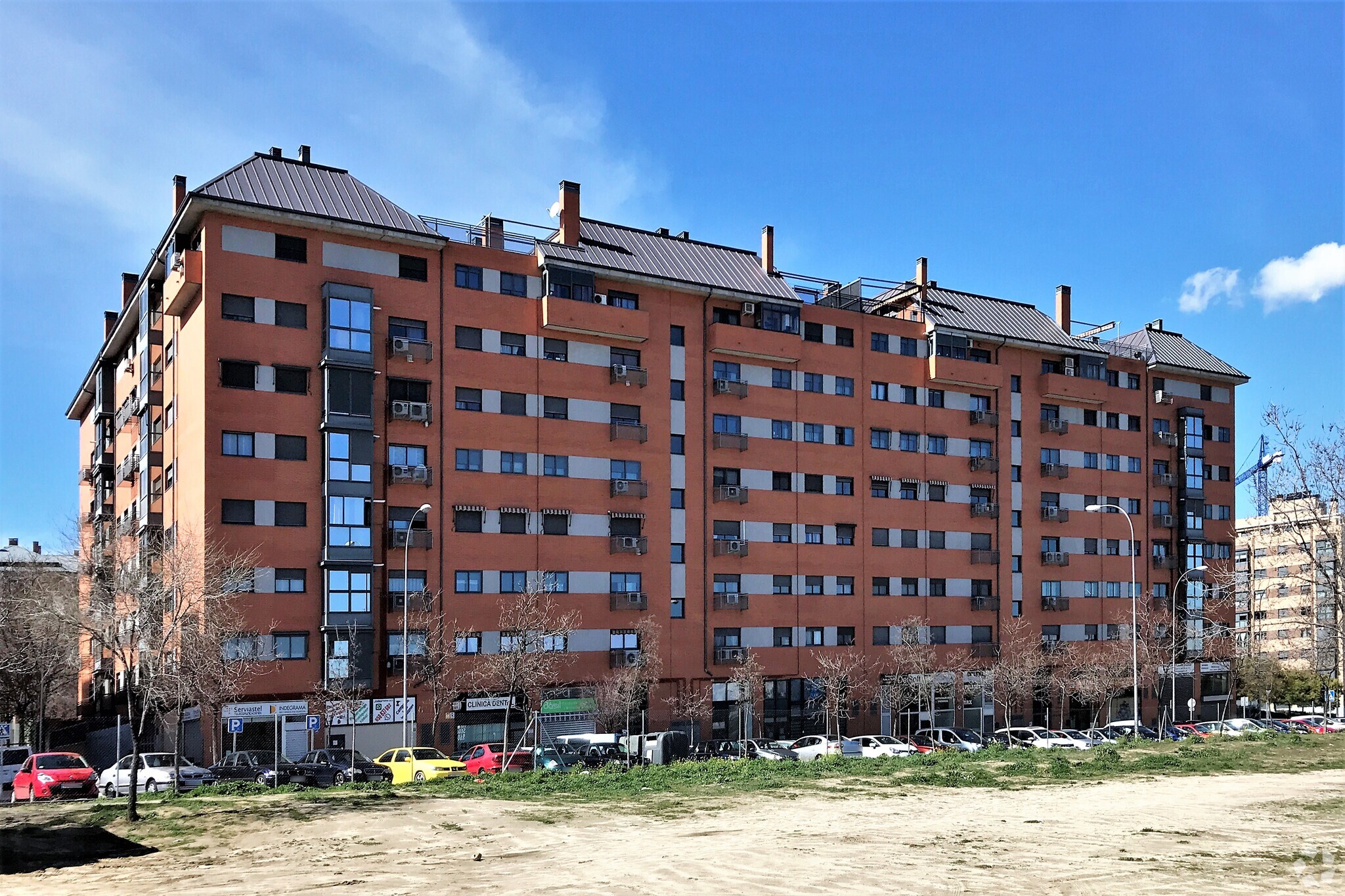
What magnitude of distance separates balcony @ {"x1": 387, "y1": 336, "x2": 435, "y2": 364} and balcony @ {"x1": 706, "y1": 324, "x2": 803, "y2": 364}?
16.0m

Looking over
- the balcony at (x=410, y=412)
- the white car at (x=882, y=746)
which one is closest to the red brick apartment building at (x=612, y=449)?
the balcony at (x=410, y=412)

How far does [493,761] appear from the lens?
4159 centimetres

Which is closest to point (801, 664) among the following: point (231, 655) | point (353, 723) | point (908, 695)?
point (908, 695)

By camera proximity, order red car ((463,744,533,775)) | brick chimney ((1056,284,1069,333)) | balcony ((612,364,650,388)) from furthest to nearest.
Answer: brick chimney ((1056,284,1069,333)), balcony ((612,364,650,388)), red car ((463,744,533,775))

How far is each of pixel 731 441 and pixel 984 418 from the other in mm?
18772

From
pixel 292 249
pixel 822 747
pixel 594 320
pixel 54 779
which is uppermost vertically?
pixel 292 249

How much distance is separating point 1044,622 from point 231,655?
4949cm

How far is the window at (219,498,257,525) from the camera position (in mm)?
49500

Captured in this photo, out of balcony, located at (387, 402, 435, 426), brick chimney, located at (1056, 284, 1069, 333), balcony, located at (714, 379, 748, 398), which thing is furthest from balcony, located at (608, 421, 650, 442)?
brick chimney, located at (1056, 284, 1069, 333)

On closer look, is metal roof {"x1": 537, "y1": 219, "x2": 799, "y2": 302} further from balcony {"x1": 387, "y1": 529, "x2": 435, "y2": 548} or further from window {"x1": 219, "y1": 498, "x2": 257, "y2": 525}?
window {"x1": 219, "y1": 498, "x2": 257, "y2": 525}

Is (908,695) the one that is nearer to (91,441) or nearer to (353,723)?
(353,723)

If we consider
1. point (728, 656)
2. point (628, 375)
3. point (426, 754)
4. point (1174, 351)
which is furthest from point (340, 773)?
point (1174, 351)

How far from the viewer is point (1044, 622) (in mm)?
73938

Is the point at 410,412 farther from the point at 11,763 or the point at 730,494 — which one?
the point at 11,763
